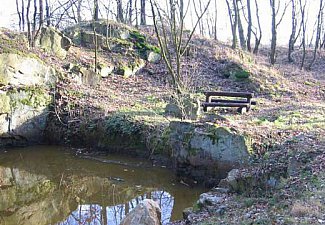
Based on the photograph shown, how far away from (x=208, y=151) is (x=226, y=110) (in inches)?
179

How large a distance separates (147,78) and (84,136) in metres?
6.84

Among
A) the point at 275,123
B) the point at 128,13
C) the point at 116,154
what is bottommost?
the point at 116,154

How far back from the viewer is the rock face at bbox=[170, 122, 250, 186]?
28.5 ft

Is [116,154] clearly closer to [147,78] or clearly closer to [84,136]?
[84,136]

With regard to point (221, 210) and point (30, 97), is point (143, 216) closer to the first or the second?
point (221, 210)

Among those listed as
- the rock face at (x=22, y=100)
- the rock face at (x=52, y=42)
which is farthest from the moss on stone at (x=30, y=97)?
the rock face at (x=52, y=42)

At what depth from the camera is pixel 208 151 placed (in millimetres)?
9016

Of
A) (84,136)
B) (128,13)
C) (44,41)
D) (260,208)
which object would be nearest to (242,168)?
(260,208)

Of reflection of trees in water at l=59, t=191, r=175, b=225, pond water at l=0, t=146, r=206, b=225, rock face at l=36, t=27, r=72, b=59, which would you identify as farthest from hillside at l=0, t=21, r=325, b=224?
reflection of trees in water at l=59, t=191, r=175, b=225

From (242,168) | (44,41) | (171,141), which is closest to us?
(242,168)

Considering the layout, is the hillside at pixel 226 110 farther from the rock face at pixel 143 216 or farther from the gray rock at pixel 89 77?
the rock face at pixel 143 216

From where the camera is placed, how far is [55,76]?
14750 mm

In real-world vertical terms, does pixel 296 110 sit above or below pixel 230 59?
below

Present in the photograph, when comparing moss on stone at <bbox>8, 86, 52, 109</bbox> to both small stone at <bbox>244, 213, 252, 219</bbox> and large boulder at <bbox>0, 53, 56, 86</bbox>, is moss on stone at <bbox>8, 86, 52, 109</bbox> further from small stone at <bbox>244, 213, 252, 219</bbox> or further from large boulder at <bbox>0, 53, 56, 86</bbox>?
small stone at <bbox>244, 213, 252, 219</bbox>
